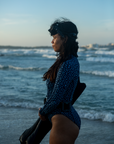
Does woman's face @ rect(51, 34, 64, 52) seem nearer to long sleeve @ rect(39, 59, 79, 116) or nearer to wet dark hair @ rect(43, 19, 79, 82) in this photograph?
wet dark hair @ rect(43, 19, 79, 82)

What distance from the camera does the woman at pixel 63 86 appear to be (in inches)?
64.7

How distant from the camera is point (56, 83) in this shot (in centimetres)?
165

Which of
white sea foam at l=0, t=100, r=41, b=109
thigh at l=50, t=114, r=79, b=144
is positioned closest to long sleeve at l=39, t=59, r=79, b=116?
thigh at l=50, t=114, r=79, b=144

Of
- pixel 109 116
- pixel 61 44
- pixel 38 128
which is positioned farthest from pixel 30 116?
pixel 61 44

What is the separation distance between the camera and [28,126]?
4.33 meters

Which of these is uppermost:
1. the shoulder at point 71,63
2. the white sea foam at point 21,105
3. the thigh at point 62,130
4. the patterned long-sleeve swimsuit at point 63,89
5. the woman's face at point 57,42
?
the woman's face at point 57,42

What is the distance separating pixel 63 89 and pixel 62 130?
0.33 metres

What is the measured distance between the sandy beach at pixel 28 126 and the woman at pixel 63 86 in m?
2.05

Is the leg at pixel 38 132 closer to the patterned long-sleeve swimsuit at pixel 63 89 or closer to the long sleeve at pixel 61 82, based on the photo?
the patterned long-sleeve swimsuit at pixel 63 89

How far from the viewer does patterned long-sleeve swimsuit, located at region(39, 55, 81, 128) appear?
64.4 inches

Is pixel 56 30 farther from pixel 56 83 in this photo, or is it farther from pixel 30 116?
pixel 30 116

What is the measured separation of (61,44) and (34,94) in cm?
592

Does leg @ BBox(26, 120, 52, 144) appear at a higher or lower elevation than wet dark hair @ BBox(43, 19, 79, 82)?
lower

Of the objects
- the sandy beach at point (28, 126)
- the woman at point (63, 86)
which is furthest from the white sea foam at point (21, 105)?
the woman at point (63, 86)
